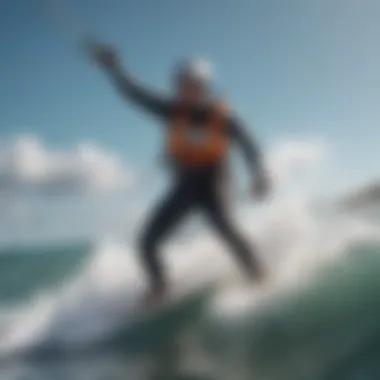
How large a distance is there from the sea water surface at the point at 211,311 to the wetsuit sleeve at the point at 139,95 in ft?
1.42

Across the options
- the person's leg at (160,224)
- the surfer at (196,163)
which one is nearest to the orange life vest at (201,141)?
the surfer at (196,163)

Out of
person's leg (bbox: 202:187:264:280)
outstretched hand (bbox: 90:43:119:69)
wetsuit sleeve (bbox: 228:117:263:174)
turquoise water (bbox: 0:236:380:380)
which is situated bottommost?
turquoise water (bbox: 0:236:380:380)

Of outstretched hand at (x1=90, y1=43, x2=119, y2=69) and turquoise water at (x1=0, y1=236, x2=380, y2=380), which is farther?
outstretched hand at (x1=90, y1=43, x2=119, y2=69)

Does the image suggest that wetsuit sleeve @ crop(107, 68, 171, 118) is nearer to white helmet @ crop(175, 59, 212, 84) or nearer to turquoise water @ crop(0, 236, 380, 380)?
white helmet @ crop(175, 59, 212, 84)

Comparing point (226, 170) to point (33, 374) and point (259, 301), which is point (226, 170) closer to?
point (259, 301)

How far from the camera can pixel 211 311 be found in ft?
8.53

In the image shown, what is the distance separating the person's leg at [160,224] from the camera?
2.60 meters

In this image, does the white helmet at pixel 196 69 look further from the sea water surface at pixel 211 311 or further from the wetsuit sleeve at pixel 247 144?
the sea water surface at pixel 211 311

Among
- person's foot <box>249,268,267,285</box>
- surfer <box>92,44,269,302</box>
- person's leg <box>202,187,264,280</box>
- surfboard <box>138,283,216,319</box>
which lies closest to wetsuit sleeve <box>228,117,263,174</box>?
surfer <box>92,44,269,302</box>

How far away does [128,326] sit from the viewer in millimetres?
2605

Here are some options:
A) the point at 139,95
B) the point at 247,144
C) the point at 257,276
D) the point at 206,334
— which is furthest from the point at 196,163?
the point at 206,334

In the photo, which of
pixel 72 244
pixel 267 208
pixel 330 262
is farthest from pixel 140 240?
pixel 330 262

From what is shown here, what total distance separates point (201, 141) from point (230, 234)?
0.31 m

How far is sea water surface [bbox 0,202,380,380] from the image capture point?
2533mm
